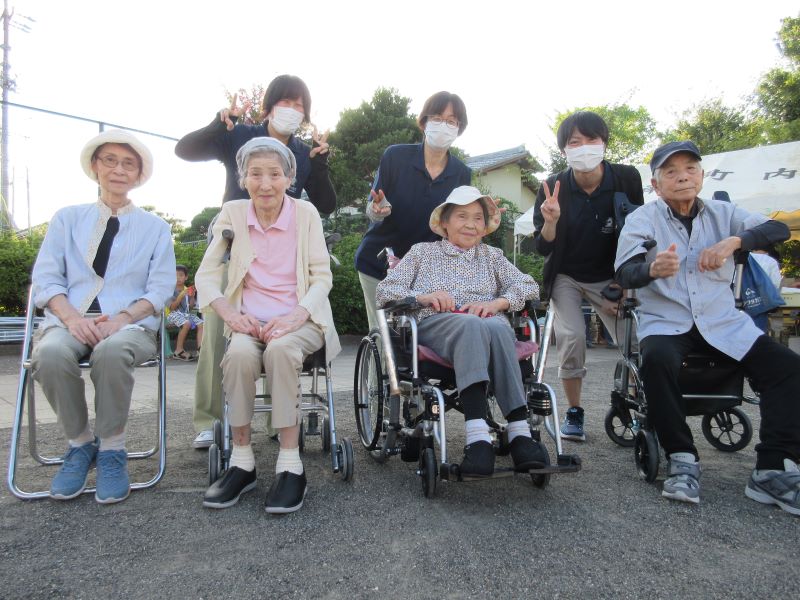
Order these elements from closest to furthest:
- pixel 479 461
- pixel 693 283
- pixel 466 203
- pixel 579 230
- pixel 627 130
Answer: pixel 479 461 < pixel 693 283 < pixel 466 203 < pixel 579 230 < pixel 627 130

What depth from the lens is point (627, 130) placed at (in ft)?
83.9

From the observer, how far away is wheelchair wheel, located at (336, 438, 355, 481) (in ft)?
8.87

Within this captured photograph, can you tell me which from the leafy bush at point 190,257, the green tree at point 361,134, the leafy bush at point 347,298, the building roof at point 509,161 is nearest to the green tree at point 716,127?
the building roof at point 509,161

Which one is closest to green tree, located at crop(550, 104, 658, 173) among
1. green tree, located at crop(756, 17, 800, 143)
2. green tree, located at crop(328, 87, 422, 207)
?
green tree, located at crop(756, 17, 800, 143)

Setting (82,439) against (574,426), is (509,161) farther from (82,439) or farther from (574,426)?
(82,439)

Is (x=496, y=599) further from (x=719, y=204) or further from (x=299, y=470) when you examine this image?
(x=719, y=204)

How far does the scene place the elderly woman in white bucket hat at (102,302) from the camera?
8.18 feet

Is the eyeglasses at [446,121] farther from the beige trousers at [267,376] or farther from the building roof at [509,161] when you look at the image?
the building roof at [509,161]

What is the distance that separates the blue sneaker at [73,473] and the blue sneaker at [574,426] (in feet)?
8.63

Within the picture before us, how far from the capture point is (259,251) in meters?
2.87

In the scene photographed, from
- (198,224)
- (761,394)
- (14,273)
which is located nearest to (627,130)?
Answer: (198,224)

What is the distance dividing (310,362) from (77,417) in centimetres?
103

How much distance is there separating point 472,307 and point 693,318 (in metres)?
1.05

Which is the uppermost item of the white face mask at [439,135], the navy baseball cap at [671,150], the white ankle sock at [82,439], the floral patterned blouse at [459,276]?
the white face mask at [439,135]
